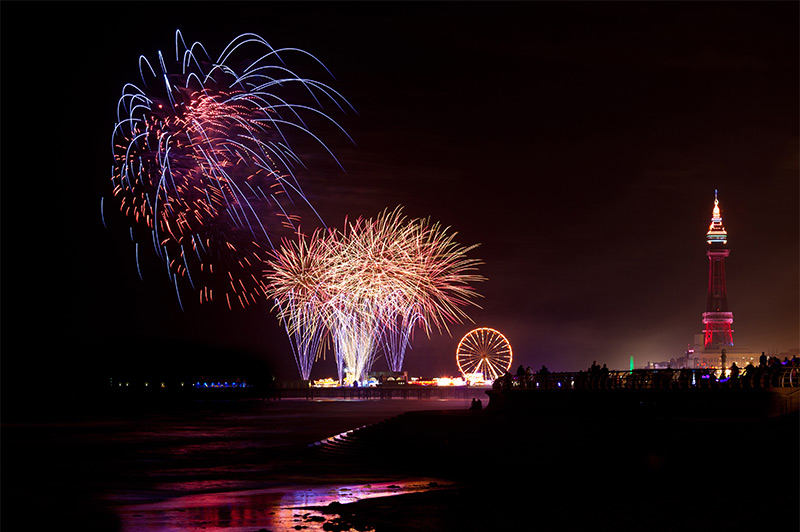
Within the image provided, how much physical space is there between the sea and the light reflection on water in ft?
0.07

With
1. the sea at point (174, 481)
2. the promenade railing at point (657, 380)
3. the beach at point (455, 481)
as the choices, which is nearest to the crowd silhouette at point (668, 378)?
the promenade railing at point (657, 380)

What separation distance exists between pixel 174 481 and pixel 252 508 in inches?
203

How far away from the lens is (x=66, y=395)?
286 feet

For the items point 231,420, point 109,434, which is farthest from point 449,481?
point 231,420

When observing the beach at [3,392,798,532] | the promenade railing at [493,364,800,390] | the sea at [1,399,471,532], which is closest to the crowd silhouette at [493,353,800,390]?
the promenade railing at [493,364,800,390]

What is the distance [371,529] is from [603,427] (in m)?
8.22

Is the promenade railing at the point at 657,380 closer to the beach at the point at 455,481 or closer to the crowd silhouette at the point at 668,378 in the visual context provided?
the crowd silhouette at the point at 668,378

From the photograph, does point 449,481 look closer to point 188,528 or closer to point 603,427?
point 603,427

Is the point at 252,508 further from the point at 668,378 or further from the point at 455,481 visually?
the point at 668,378

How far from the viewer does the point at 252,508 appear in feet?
61.1

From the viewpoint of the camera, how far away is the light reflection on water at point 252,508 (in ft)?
54.7

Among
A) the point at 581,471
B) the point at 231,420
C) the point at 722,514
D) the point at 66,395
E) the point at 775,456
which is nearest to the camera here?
the point at 722,514

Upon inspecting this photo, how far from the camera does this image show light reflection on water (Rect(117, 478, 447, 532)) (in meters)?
16.7

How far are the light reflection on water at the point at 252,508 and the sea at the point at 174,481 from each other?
22 millimetres
